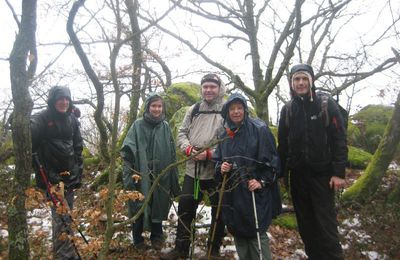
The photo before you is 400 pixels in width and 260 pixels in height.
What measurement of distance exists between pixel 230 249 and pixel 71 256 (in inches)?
Result: 86.5

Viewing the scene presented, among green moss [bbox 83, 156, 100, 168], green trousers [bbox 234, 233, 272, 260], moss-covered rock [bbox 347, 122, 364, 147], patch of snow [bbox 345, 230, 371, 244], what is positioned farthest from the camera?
moss-covered rock [bbox 347, 122, 364, 147]

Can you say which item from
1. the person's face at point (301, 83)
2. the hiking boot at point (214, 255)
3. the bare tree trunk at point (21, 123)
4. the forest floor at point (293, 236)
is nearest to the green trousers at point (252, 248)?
the forest floor at point (293, 236)

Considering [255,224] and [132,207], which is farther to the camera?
[132,207]

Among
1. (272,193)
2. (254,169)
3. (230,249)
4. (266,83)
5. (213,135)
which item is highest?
(266,83)

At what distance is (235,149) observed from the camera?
12.9 ft

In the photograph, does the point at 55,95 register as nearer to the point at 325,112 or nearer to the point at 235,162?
the point at 235,162

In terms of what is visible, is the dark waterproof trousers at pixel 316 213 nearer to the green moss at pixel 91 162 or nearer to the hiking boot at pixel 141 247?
the hiking boot at pixel 141 247

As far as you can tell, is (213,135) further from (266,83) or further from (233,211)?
(266,83)

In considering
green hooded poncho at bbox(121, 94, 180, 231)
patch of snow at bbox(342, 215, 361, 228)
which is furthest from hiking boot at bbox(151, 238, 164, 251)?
patch of snow at bbox(342, 215, 361, 228)

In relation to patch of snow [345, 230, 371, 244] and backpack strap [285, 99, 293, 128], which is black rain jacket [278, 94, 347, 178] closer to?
backpack strap [285, 99, 293, 128]

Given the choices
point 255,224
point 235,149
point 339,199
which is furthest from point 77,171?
point 339,199

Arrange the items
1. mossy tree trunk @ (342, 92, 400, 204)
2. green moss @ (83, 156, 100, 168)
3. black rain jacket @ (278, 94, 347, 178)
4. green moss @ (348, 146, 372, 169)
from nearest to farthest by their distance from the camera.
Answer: black rain jacket @ (278, 94, 347, 178) < mossy tree trunk @ (342, 92, 400, 204) < green moss @ (348, 146, 372, 169) < green moss @ (83, 156, 100, 168)

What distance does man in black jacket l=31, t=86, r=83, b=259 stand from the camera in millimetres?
4184

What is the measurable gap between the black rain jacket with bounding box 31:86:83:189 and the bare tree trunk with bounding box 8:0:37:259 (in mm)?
853
